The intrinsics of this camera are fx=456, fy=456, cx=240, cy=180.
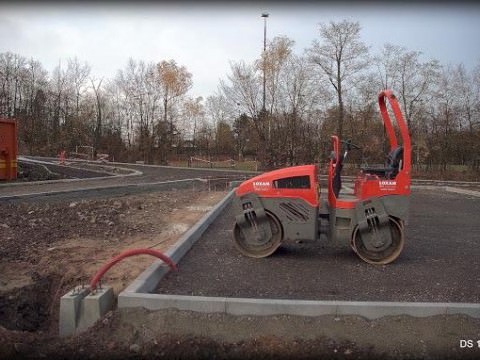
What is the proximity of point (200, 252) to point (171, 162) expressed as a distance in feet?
136

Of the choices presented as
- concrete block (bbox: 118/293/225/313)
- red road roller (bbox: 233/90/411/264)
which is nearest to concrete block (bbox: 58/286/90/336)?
concrete block (bbox: 118/293/225/313)

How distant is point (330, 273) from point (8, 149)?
54.2ft

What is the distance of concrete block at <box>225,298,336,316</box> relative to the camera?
4840mm

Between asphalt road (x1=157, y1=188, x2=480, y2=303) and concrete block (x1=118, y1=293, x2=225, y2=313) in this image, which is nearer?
concrete block (x1=118, y1=293, x2=225, y2=313)

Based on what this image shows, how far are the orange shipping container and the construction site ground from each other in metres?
8.84

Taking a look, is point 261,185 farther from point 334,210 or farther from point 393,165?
point 393,165

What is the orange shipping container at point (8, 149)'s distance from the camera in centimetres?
1864

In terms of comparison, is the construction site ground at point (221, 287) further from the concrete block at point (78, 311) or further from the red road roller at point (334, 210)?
the red road roller at point (334, 210)

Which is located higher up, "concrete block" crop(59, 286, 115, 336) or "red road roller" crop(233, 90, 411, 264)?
"red road roller" crop(233, 90, 411, 264)

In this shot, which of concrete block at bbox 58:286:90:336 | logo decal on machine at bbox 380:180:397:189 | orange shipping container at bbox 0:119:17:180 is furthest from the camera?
orange shipping container at bbox 0:119:17:180

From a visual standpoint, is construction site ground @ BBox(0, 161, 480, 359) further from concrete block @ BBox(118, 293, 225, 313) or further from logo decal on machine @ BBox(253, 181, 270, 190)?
logo decal on machine @ BBox(253, 181, 270, 190)

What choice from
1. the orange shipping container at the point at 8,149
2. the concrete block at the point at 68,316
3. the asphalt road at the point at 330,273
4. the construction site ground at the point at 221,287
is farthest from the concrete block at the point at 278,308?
the orange shipping container at the point at 8,149

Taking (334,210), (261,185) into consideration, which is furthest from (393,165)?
(261,185)

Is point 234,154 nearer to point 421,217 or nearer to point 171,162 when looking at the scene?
point 171,162
